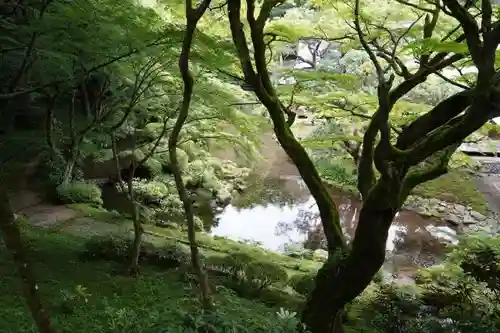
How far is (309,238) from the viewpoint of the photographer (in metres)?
11.2

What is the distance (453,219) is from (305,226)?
3749 millimetres

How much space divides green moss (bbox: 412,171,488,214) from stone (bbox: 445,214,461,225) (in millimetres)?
758

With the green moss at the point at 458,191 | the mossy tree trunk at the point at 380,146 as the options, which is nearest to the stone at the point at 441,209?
the green moss at the point at 458,191

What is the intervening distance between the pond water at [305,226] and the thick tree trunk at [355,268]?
522 centimetres

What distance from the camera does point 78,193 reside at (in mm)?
9508

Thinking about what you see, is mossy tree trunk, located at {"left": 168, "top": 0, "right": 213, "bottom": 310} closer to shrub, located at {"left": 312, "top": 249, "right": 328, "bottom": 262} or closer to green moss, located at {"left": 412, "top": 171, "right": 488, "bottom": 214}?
shrub, located at {"left": 312, "top": 249, "right": 328, "bottom": 262}

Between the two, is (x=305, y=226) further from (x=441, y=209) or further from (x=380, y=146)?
(x=380, y=146)

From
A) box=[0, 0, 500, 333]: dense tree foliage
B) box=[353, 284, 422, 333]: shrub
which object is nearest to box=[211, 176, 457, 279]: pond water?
box=[0, 0, 500, 333]: dense tree foliage

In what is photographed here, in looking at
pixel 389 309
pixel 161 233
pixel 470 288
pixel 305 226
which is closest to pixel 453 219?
pixel 305 226

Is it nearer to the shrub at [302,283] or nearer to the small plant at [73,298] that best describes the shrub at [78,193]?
the small plant at [73,298]

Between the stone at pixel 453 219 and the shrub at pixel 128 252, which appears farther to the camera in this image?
the stone at pixel 453 219

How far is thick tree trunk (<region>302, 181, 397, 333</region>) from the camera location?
3779 mm

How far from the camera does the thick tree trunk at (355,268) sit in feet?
12.4

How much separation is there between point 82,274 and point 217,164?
8507 millimetres
